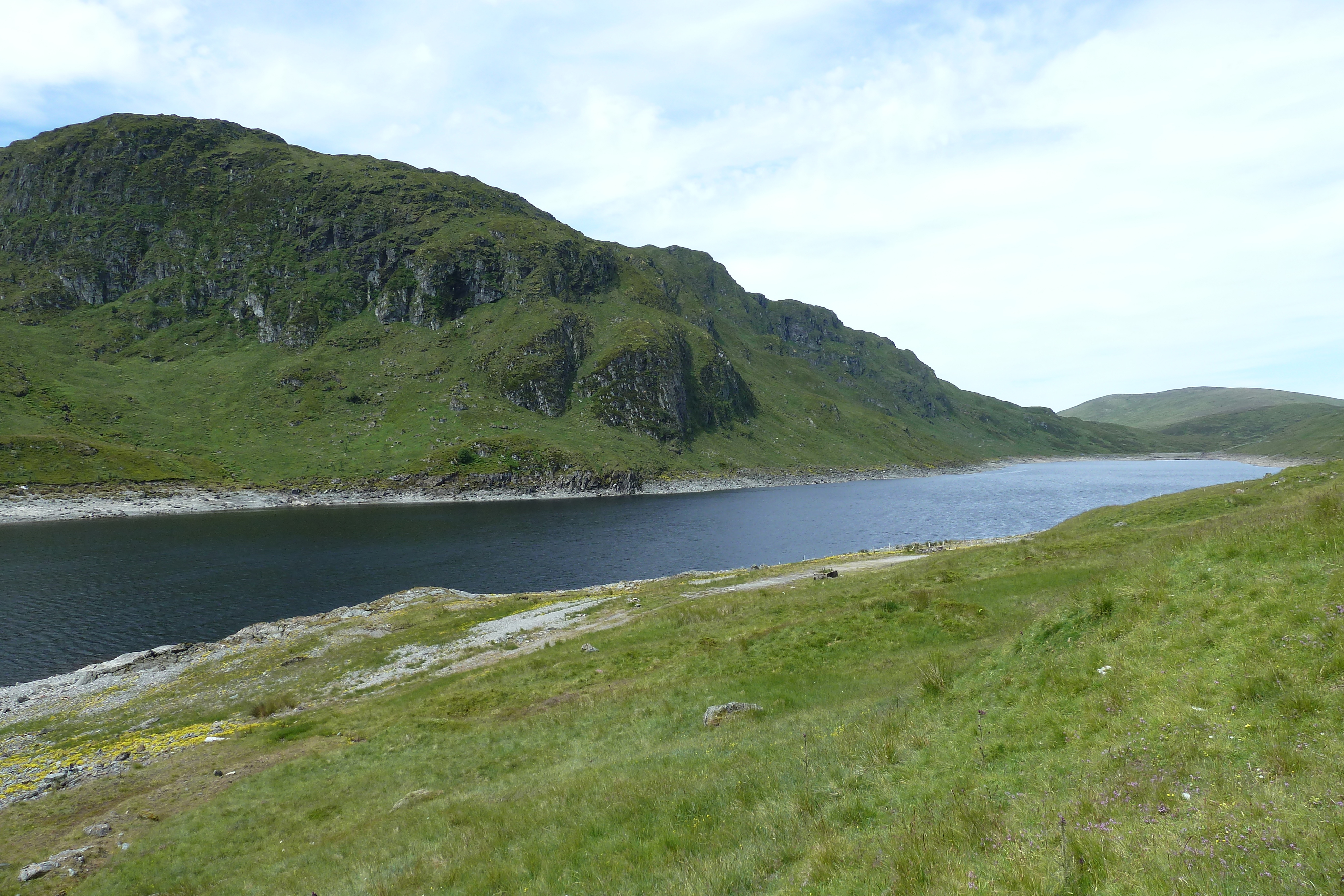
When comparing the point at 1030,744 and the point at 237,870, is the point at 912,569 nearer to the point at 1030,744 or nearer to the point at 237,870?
the point at 1030,744

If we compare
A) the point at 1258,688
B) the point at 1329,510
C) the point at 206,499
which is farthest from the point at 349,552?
the point at 1329,510

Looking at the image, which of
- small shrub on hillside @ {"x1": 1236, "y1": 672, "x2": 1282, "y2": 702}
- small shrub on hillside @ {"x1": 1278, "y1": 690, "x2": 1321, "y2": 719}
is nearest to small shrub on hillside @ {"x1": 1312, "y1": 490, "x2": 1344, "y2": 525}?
small shrub on hillside @ {"x1": 1236, "y1": 672, "x2": 1282, "y2": 702}

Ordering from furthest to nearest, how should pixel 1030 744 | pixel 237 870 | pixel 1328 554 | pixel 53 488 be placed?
pixel 53 488
pixel 237 870
pixel 1328 554
pixel 1030 744

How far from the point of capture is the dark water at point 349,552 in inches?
2452

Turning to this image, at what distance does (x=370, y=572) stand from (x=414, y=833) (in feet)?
264

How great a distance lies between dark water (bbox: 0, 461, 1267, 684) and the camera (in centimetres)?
6228

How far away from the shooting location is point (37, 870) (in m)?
17.7

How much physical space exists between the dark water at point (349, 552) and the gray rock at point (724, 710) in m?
60.1

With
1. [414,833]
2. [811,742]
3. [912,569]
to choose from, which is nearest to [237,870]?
[414,833]

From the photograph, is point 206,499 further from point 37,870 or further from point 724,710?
point 724,710

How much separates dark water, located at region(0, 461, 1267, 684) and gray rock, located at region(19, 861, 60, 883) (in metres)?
43.9

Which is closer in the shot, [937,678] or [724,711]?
[937,678]

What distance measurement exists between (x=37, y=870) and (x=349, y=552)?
90.0 meters

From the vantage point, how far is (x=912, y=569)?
37312mm
